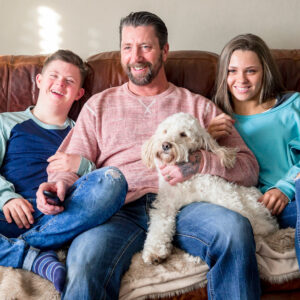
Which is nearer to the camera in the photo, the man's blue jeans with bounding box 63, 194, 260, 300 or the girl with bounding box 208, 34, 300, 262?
the man's blue jeans with bounding box 63, 194, 260, 300

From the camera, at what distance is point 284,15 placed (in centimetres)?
289

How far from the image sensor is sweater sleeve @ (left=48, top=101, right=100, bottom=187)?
204 cm

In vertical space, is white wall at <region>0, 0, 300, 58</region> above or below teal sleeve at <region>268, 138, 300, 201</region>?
above

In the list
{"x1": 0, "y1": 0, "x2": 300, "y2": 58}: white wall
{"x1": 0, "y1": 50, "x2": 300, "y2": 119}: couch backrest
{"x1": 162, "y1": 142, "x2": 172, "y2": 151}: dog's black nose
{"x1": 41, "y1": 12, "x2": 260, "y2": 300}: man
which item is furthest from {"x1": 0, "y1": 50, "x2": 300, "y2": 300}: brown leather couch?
{"x1": 162, "y1": 142, "x2": 172, "y2": 151}: dog's black nose

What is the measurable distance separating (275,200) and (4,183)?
1518 millimetres

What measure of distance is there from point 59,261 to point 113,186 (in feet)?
1.34

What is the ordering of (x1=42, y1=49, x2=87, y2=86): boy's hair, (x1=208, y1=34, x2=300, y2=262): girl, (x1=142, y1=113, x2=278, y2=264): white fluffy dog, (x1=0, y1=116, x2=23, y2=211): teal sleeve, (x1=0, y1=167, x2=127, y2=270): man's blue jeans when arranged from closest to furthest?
(x1=0, y1=167, x2=127, y2=270): man's blue jeans, (x1=142, y1=113, x2=278, y2=264): white fluffy dog, (x1=0, y1=116, x2=23, y2=211): teal sleeve, (x1=208, y1=34, x2=300, y2=262): girl, (x1=42, y1=49, x2=87, y2=86): boy's hair

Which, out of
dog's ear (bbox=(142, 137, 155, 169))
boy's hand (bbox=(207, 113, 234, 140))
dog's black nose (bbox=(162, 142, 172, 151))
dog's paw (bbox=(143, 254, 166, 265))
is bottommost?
dog's paw (bbox=(143, 254, 166, 265))

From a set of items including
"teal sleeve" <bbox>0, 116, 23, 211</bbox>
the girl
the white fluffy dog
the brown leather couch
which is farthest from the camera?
the brown leather couch

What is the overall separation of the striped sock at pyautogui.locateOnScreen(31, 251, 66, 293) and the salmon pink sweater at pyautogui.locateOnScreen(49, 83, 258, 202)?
47cm

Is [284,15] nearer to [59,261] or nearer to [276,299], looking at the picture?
[276,299]

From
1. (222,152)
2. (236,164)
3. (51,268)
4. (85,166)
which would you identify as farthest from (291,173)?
(51,268)

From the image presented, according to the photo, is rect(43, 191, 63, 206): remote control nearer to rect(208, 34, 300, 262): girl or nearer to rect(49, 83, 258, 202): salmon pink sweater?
rect(49, 83, 258, 202): salmon pink sweater

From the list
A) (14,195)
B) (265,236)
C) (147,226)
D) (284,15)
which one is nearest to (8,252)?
(14,195)
